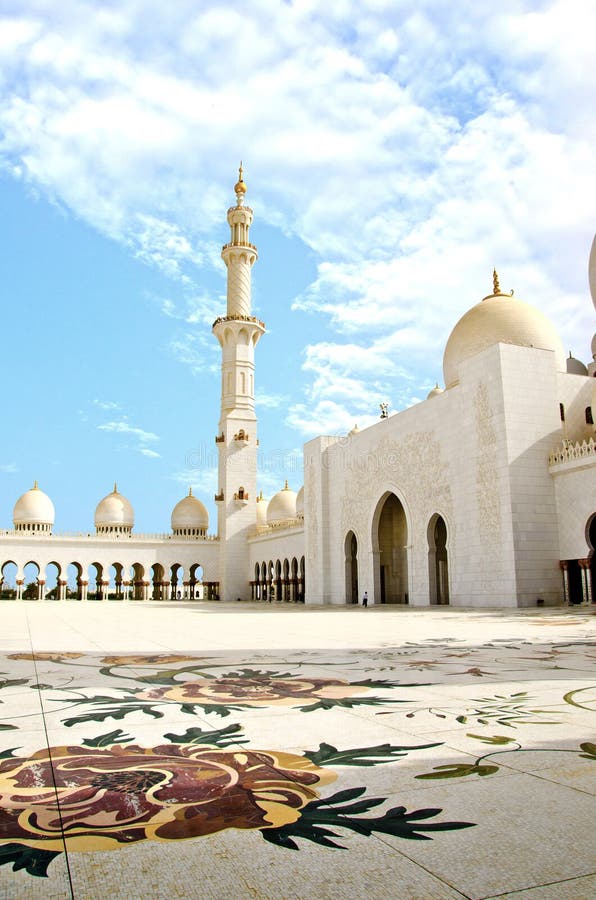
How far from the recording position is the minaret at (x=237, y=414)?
33250mm

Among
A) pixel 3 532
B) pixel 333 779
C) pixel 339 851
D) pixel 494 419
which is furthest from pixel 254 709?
pixel 3 532

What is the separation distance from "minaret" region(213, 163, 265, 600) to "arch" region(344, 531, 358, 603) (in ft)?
34.7

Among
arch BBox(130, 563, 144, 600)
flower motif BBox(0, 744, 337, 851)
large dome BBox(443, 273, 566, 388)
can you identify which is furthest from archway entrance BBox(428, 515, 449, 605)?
arch BBox(130, 563, 144, 600)

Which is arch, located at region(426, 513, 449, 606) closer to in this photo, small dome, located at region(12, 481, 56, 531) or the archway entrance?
the archway entrance

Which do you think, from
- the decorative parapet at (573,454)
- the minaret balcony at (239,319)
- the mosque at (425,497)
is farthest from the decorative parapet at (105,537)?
the decorative parapet at (573,454)

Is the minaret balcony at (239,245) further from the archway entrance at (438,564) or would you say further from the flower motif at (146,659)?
the flower motif at (146,659)

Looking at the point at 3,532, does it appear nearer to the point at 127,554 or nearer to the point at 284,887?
the point at 127,554

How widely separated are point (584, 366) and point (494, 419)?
36.3 feet

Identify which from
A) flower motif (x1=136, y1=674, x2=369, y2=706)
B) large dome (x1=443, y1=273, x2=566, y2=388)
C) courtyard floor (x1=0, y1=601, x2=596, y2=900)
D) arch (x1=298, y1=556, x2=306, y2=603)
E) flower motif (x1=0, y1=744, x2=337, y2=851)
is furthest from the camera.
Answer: arch (x1=298, y1=556, x2=306, y2=603)

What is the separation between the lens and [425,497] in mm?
18672

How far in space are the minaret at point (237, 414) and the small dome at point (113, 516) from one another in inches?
270

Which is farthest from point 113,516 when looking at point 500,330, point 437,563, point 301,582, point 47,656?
point 47,656

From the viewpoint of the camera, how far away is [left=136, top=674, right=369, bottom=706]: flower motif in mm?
3064

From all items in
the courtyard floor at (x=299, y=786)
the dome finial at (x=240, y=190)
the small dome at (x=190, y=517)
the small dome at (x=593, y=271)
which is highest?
the dome finial at (x=240, y=190)
